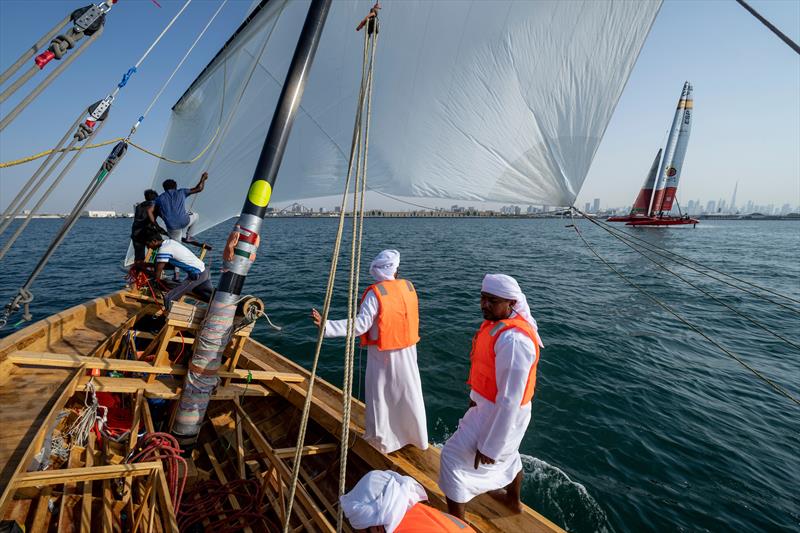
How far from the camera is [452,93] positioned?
419 centimetres

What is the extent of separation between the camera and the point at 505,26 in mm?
3771

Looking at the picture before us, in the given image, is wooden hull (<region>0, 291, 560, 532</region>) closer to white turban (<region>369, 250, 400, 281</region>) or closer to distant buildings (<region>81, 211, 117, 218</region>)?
white turban (<region>369, 250, 400, 281</region>)

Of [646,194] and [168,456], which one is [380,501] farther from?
[646,194]

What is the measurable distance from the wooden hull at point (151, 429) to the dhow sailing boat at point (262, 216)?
2 centimetres

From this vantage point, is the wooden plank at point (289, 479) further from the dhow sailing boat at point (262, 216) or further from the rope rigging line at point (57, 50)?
the rope rigging line at point (57, 50)

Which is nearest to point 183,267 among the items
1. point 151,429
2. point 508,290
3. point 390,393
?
point 151,429

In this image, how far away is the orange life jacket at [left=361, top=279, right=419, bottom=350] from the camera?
314 cm

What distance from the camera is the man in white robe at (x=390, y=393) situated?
3.26 metres

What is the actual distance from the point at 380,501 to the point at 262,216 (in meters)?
2.43

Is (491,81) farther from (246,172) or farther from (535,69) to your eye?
(246,172)

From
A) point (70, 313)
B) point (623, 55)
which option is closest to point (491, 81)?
point (623, 55)

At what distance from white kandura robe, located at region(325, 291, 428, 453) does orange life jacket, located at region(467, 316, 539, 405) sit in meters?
0.85

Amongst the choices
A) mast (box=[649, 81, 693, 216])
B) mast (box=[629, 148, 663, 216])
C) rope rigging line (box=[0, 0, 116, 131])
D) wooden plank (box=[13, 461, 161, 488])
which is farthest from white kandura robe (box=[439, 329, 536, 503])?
mast (box=[629, 148, 663, 216])

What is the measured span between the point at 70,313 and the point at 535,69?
7188 mm
